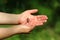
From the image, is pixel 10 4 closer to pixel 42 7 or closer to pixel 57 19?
pixel 42 7

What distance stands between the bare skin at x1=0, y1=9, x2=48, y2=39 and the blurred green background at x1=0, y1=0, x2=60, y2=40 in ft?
1.98

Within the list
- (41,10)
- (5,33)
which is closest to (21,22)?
(5,33)

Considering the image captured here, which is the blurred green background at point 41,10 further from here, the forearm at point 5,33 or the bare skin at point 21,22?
the forearm at point 5,33

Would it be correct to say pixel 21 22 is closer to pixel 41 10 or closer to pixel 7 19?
pixel 7 19

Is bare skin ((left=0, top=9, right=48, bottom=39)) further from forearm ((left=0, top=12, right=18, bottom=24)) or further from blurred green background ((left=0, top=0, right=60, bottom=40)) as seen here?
blurred green background ((left=0, top=0, right=60, bottom=40))

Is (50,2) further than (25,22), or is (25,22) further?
(50,2)

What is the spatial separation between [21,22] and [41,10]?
686mm

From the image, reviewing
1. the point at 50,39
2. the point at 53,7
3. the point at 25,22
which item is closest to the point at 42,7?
the point at 53,7

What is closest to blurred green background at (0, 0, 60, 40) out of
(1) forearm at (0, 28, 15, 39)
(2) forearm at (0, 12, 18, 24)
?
(2) forearm at (0, 12, 18, 24)

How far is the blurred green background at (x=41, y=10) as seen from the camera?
2391mm

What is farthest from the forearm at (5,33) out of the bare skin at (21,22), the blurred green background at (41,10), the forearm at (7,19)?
the blurred green background at (41,10)

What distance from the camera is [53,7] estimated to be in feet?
8.20

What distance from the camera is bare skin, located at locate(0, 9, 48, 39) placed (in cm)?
161

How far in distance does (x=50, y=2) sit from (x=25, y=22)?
0.87m
